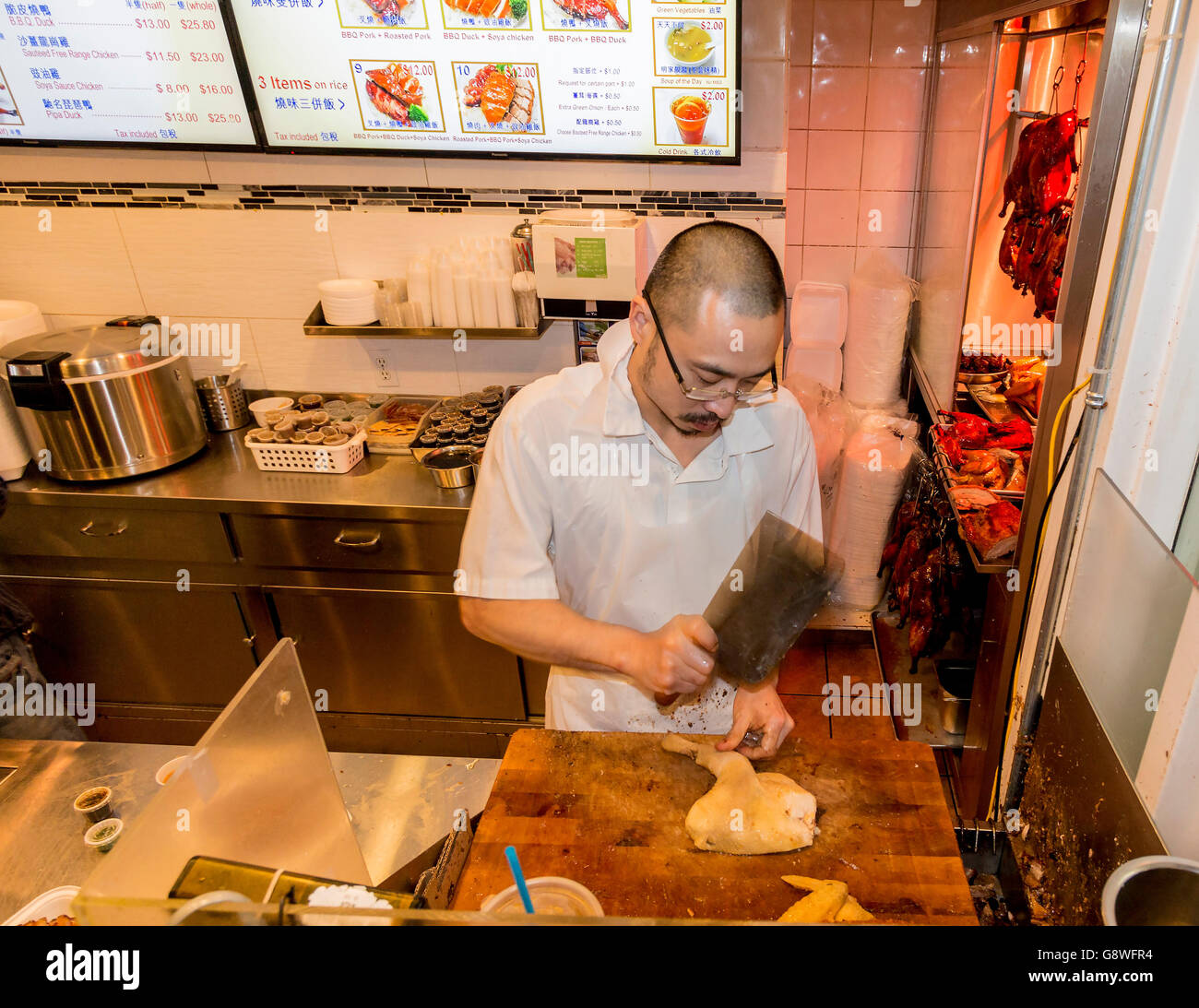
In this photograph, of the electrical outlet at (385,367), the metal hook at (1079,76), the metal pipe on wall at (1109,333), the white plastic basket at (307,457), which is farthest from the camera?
the electrical outlet at (385,367)

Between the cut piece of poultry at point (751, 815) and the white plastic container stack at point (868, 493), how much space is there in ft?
7.01

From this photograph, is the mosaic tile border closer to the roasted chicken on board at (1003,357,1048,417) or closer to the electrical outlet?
the electrical outlet

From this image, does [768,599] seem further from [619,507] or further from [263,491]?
[263,491]

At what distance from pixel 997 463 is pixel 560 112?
206 centimetres

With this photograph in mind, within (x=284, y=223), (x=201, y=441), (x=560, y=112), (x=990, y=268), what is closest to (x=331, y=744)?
(x=201, y=441)

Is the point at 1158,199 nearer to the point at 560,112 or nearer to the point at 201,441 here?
the point at 560,112

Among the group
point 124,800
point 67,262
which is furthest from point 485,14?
point 124,800

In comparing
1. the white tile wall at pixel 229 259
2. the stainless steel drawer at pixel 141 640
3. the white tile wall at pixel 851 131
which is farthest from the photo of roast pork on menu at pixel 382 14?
the stainless steel drawer at pixel 141 640

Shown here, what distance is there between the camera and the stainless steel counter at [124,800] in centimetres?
151

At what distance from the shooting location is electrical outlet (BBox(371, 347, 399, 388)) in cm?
365

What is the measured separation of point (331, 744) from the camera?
360 centimetres

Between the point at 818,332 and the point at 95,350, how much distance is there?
3.09 metres

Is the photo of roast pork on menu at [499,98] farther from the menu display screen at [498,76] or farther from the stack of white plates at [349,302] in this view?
the stack of white plates at [349,302]

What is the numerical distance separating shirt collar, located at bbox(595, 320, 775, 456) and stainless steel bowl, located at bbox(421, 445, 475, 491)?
4.32ft
